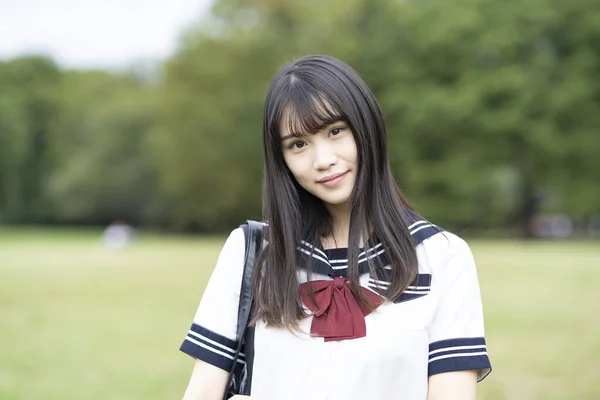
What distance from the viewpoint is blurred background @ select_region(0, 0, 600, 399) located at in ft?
46.8

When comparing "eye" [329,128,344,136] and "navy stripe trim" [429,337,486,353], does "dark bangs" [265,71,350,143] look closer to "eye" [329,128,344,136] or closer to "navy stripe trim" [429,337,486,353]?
"eye" [329,128,344,136]

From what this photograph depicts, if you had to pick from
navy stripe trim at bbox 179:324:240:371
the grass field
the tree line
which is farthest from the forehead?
the tree line

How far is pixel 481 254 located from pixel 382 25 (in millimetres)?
14963

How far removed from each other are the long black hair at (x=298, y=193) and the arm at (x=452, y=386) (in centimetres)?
23

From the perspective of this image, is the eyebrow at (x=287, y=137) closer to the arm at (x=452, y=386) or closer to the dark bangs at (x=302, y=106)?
the dark bangs at (x=302, y=106)

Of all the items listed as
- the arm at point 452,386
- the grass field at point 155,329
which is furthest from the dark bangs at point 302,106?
the grass field at point 155,329

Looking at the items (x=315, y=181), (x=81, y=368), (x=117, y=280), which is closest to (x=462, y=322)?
(x=315, y=181)

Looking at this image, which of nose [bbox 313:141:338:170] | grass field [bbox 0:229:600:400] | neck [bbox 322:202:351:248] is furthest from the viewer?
grass field [bbox 0:229:600:400]

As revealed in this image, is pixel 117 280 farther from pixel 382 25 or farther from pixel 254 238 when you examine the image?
pixel 382 25

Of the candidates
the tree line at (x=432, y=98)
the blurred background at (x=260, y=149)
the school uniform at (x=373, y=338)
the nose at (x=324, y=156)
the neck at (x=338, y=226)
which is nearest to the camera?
the school uniform at (x=373, y=338)

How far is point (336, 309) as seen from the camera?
197cm

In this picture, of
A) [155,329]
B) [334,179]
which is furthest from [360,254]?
[155,329]

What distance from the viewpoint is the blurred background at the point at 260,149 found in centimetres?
1425

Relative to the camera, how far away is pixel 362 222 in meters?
2.07
